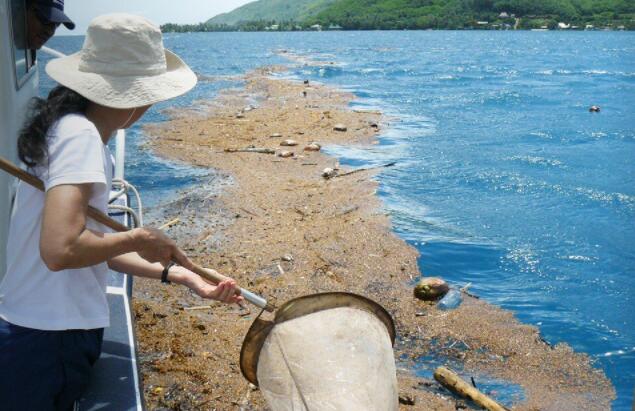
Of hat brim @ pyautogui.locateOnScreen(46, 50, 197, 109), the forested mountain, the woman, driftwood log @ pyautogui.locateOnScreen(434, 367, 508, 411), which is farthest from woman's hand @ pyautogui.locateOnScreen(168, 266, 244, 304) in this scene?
the forested mountain

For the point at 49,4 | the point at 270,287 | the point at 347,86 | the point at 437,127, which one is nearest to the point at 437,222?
the point at 270,287

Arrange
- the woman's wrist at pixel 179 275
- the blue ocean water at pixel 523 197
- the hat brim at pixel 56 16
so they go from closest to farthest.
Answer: the woman's wrist at pixel 179 275 → the hat brim at pixel 56 16 → the blue ocean water at pixel 523 197

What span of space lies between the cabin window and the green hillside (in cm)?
13137

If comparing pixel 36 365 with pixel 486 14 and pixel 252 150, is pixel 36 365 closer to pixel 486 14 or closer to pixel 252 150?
pixel 252 150

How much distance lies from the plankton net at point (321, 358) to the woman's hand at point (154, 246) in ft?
1.68

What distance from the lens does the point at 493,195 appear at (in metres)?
10.9

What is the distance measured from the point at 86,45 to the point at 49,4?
1.89 m

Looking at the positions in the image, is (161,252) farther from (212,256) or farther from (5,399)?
(212,256)

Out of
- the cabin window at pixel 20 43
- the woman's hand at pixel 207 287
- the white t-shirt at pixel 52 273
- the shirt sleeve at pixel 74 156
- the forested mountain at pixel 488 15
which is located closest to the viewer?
the shirt sleeve at pixel 74 156

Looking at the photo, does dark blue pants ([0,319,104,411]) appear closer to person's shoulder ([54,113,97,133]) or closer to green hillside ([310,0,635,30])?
person's shoulder ([54,113,97,133])

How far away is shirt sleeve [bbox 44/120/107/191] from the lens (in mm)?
2176

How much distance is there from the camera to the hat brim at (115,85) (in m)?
2.44

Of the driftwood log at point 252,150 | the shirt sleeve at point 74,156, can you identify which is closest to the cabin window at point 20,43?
the shirt sleeve at point 74,156

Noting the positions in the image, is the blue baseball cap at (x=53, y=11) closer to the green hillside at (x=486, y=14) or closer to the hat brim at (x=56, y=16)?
the hat brim at (x=56, y=16)
